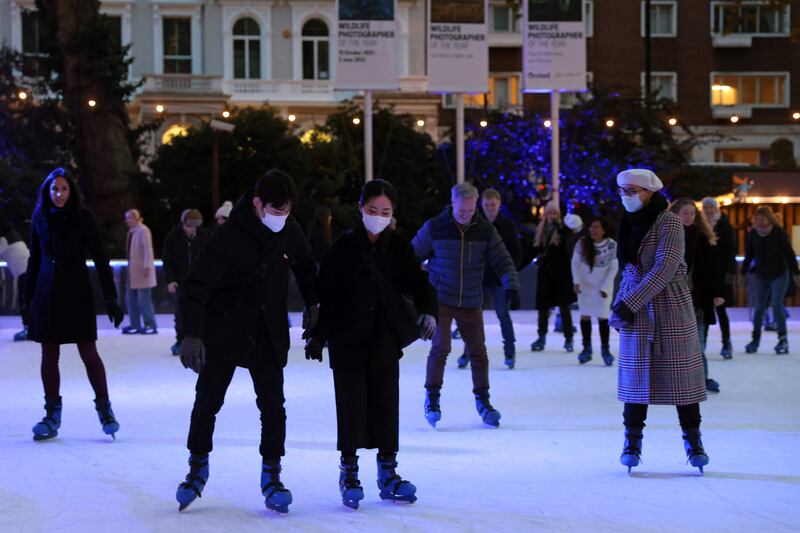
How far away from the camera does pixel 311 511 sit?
22.8 feet

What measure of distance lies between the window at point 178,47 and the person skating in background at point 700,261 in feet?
159

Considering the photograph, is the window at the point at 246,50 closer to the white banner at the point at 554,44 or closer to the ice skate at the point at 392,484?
the white banner at the point at 554,44

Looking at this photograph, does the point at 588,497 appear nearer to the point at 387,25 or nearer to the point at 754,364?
the point at 754,364

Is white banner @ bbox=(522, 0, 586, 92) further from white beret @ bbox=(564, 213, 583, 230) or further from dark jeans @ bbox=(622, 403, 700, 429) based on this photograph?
dark jeans @ bbox=(622, 403, 700, 429)

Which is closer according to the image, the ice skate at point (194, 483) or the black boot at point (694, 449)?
the ice skate at point (194, 483)

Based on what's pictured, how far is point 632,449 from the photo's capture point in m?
7.94

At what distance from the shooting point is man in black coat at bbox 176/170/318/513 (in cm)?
694

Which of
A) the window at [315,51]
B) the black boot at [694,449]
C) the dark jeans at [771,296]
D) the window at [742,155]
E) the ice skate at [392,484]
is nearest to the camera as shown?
the ice skate at [392,484]

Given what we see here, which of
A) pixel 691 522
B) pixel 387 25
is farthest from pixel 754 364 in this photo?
pixel 387 25

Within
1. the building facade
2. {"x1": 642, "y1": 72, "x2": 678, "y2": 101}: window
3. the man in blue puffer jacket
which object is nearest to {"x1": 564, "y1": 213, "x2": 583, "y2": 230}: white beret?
the man in blue puffer jacket

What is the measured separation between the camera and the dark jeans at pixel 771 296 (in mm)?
15961

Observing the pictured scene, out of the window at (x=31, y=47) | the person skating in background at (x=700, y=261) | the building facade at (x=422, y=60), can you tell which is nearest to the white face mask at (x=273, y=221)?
the person skating in background at (x=700, y=261)

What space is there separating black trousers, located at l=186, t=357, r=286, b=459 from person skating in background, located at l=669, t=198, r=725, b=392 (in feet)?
16.0

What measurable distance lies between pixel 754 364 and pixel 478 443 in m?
6.14
